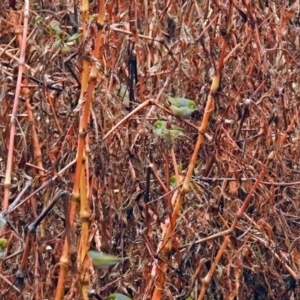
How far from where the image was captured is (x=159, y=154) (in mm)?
1725

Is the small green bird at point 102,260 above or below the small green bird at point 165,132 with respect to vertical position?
below

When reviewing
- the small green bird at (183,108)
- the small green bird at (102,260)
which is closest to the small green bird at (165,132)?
the small green bird at (183,108)

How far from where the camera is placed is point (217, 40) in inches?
74.3

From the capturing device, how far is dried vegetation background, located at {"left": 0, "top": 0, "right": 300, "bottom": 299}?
151cm

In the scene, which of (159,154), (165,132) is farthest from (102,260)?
(159,154)

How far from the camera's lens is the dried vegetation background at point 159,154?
1507 millimetres

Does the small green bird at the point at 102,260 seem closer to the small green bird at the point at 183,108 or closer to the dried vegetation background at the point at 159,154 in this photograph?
the dried vegetation background at the point at 159,154

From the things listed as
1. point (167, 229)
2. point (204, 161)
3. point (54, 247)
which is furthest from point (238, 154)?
point (54, 247)

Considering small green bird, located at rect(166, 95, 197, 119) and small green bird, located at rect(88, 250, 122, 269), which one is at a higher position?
small green bird, located at rect(166, 95, 197, 119)

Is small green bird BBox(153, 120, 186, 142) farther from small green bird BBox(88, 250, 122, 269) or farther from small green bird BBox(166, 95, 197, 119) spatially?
small green bird BBox(88, 250, 122, 269)

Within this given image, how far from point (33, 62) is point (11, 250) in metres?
0.50

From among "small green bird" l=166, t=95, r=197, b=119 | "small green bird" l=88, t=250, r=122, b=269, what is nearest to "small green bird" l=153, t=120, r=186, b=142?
"small green bird" l=166, t=95, r=197, b=119

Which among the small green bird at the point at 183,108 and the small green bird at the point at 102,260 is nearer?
the small green bird at the point at 102,260

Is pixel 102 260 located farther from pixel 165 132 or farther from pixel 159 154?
pixel 159 154
